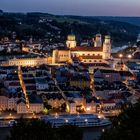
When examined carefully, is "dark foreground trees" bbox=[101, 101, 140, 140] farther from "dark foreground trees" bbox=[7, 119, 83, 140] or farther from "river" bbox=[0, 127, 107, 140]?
Result: "river" bbox=[0, 127, 107, 140]

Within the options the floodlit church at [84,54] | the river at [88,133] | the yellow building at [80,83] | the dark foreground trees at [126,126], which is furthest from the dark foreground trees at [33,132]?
the floodlit church at [84,54]

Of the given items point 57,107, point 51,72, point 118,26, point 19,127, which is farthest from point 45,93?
point 118,26

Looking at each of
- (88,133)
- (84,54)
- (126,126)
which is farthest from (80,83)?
(126,126)

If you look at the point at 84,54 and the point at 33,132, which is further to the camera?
the point at 84,54

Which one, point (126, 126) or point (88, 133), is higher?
point (126, 126)

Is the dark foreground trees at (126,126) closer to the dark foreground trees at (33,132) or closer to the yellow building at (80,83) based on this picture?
the dark foreground trees at (33,132)

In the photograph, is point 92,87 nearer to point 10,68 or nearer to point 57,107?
point 57,107

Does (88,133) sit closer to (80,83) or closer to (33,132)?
(33,132)

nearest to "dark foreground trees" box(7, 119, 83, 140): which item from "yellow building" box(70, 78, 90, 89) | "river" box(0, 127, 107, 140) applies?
"river" box(0, 127, 107, 140)
